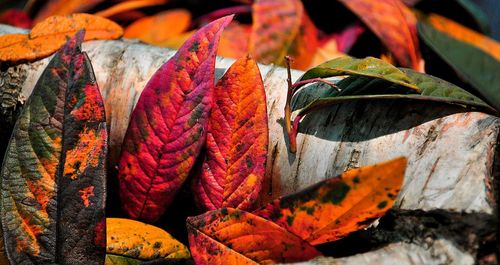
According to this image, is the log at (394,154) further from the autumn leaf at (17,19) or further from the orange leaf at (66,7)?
the autumn leaf at (17,19)

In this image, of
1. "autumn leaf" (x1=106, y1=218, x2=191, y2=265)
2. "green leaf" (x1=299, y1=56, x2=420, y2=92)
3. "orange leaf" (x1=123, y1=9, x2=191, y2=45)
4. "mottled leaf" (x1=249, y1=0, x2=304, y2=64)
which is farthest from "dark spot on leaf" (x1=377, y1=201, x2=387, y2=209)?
"orange leaf" (x1=123, y1=9, x2=191, y2=45)

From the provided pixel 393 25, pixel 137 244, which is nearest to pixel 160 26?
pixel 393 25

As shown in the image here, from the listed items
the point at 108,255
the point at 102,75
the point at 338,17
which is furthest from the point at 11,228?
the point at 338,17

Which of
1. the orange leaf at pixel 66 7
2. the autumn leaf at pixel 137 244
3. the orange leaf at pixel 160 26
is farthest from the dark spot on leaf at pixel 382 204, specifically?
the orange leaf at pixel 66 7

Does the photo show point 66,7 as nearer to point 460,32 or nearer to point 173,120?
point 173,120

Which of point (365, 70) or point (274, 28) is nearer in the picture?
point (365, 70)

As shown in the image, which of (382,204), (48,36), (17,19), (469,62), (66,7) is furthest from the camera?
(17,19)

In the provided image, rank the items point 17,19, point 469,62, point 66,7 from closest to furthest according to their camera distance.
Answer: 1. point 469,62
2. point 66,7
3. point 17,19

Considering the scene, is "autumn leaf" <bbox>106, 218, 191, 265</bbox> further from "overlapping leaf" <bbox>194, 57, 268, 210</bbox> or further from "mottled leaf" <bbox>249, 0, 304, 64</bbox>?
"mottled leaf" <bbox>249, 0, 304, 64</bbox>
